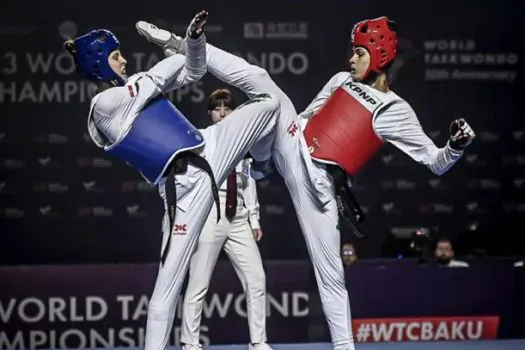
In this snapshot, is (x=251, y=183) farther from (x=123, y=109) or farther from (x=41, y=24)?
(x=41, y=24)

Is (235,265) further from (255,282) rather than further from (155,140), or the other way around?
(155,140)

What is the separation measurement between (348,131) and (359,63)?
39 centimetres

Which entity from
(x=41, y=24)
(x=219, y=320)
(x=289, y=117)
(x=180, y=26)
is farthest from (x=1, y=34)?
(x=289, y=117)

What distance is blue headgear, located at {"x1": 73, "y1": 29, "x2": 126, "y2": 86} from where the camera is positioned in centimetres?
609

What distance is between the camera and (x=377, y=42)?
21.6 feet

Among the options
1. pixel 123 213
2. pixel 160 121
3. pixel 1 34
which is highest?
pixel 1 34

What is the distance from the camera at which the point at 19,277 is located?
9.15 metres

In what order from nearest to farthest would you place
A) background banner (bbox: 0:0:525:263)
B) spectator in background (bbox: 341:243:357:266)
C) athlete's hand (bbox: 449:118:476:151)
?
1. athlete's hand (bbox: 449:118:476:151)
2. spectator in background (bbox: 341:243:357:266)
3. background banner (bbox: 0:0:525:263)

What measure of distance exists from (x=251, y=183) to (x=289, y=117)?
1.51 m

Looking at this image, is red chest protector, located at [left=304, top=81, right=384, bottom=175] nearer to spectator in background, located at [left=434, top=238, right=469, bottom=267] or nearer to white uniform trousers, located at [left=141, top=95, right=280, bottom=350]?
white uniform trousers, located at [left=141, top=95, right=280, bottom=350]

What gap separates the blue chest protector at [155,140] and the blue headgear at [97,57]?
0.25 m

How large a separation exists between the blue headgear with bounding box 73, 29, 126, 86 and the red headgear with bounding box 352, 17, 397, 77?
1375 mm

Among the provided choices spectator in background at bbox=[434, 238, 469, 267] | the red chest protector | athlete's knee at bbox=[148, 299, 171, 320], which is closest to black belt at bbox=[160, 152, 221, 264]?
athlete's knee at bbox=[148, 299, 171, 320]

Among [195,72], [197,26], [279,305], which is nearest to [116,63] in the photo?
[195,72]
